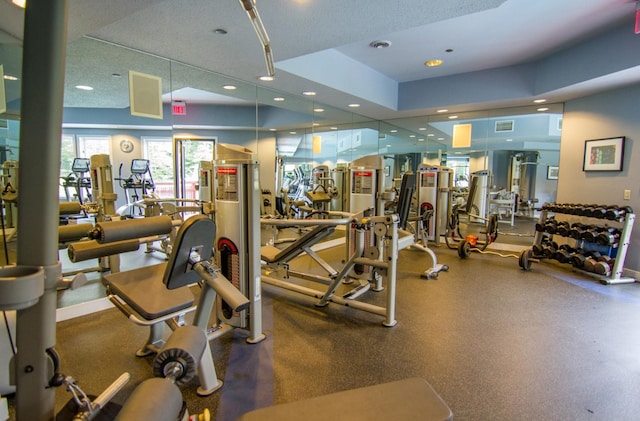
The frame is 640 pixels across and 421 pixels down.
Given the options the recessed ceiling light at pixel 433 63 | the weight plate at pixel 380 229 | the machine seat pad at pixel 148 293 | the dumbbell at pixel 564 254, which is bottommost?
the dumbbell at pixel 564 254

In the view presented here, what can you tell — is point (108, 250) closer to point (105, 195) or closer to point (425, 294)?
point (105, 195)

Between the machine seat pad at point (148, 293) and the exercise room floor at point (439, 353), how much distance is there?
0.56 meters

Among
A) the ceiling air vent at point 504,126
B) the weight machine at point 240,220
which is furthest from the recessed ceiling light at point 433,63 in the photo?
the weight machine at point 240,220

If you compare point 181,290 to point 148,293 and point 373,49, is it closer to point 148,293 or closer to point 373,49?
point 148,293

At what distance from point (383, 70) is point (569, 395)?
16.1 feet

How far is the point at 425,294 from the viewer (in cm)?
377

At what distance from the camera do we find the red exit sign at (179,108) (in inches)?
154

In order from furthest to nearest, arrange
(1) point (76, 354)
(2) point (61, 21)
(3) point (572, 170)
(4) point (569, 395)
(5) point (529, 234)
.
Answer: (5) point (529, 234) → (3) point (572, 170) → (1) point (76, 354) → (4) point (569, 395) → (2) point (61, 21)

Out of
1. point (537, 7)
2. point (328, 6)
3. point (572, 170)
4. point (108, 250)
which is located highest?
point (537, 7)

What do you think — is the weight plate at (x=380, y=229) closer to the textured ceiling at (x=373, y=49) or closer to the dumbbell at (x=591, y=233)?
the textured ceiling at (x=373, y=49)

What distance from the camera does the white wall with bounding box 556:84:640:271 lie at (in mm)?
4395

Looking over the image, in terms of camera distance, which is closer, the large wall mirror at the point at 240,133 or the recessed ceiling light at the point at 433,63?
the large wall mirror at the point at 240,133

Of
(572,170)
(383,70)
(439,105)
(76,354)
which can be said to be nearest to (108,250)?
(76,354)

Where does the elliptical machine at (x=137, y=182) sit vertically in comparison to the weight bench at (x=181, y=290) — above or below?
above
